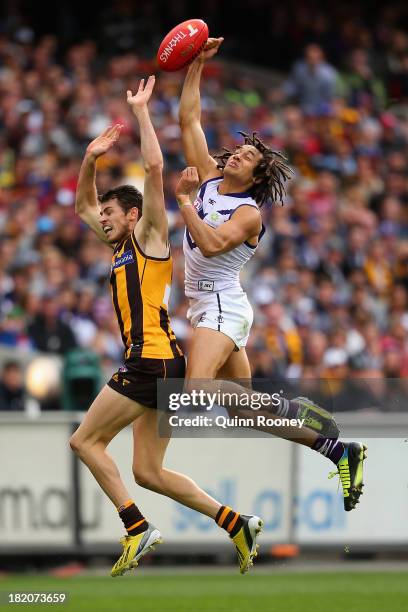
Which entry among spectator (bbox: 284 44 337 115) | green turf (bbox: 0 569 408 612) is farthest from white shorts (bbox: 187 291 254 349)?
spectator (bbox: 284 44 337 115)

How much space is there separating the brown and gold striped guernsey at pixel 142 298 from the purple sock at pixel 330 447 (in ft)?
3.81

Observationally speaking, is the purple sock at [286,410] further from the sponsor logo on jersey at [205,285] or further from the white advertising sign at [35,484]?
the white advertising sign at [35,484]

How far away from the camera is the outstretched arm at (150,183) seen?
884 cm

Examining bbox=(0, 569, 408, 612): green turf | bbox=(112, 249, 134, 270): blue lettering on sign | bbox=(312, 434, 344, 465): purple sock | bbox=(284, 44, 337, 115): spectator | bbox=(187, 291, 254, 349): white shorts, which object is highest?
bbox=(284, 44, 337, 115): spectator

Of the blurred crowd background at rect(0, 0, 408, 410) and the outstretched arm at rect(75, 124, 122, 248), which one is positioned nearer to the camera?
the outstretched arm at rect(75, 124, 122, 248)

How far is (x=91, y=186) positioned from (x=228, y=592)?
14.5 ft

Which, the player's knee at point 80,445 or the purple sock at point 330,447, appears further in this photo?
the purple sock at point 330,447

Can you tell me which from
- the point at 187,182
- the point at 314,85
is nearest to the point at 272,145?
the point at 314,85

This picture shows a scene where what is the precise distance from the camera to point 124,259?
914 centimetres

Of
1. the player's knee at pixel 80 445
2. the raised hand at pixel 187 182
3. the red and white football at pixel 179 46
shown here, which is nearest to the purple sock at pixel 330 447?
the player's knee at pixel 80 445

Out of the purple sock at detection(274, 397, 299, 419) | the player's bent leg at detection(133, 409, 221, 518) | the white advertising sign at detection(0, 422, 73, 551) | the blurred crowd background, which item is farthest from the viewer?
the blurred crowd background

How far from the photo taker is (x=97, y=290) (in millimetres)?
15641

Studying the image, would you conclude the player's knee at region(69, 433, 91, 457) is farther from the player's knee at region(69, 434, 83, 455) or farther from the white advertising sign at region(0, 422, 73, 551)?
the white advertising sign at region(0, 422, 73, 551)

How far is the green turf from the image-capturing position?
1147cm
